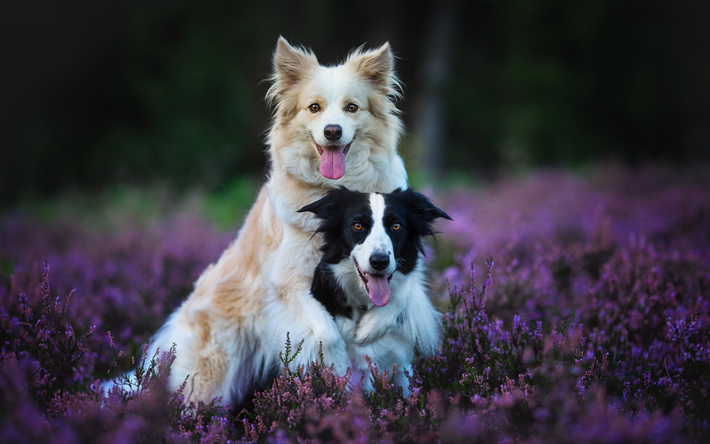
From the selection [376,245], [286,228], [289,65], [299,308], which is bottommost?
[299,308]

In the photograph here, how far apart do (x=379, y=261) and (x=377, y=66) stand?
A: 1.61m

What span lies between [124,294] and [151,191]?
5.95 m

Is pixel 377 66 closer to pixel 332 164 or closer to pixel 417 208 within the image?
pixel 332 164

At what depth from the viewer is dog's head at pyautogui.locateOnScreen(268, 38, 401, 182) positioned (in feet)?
11.7

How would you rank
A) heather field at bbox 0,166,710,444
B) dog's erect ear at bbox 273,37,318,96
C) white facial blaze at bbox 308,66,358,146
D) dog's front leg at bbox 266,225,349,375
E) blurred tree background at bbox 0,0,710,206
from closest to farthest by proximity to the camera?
1. heather field at bbox 0,166,710,444
2. dog's front leg at bbox 266,225,349,375
3. white facial blaze at bbox 308,66,358,146
4. dog's erect ear at bbox 273,37,318,96
5. blurred tree background at bbox 0,0,710,206

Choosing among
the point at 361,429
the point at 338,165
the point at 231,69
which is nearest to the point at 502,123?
A: the point at 231,69

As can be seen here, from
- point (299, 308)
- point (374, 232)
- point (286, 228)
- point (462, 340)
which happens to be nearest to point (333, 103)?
point (286, 228)

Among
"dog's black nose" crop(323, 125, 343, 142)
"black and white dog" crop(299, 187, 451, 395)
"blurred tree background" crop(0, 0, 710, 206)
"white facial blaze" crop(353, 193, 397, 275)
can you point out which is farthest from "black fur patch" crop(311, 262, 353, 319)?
"blurred tree background" crop(0, 0, 710, 206)

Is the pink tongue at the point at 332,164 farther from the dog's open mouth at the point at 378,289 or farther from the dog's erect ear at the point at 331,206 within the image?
the dog's open mouth at the point at 378,289

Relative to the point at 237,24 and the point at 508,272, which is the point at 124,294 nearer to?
the point at 508,272

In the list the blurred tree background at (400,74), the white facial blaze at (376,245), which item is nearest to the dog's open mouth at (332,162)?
the white facial blaze at (376,245)

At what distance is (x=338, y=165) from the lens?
3.56m

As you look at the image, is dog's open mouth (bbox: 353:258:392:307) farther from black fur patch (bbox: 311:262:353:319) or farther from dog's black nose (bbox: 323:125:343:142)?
dog's black nose (bbox: 323:125:343:142)

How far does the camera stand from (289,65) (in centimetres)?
384
